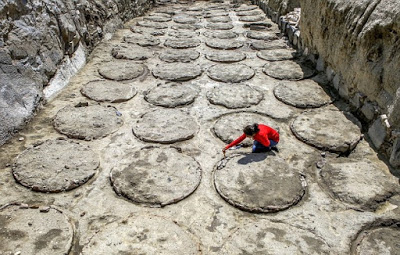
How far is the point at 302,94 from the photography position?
11.4 feet

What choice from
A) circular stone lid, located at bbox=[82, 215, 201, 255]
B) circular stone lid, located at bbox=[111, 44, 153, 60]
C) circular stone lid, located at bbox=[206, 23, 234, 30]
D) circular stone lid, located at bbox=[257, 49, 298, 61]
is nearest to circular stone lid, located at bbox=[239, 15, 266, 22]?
circular stone lid, located at bbox=[206, 23, 234, 30]

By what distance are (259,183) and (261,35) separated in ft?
14.2

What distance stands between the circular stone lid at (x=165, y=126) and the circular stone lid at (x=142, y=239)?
952 millimetres

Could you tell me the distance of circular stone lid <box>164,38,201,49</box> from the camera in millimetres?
5203

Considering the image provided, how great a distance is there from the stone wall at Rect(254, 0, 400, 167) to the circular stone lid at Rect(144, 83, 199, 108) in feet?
5.62

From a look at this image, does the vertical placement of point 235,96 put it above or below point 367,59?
below

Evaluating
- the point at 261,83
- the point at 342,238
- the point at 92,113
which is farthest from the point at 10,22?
the point at 342,238

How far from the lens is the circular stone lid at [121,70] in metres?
3.91

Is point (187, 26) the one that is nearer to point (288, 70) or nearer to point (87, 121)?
point (288, 70)

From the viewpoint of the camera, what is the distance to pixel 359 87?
2.95 meters

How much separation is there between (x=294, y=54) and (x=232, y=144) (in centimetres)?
293

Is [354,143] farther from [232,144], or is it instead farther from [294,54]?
[294,54]

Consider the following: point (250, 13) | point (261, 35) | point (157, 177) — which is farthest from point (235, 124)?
point (250, 13)

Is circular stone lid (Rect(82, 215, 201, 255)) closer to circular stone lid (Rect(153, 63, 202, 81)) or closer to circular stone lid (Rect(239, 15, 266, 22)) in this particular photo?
circular stone lid (Rect(153, 63, 202, 81))
